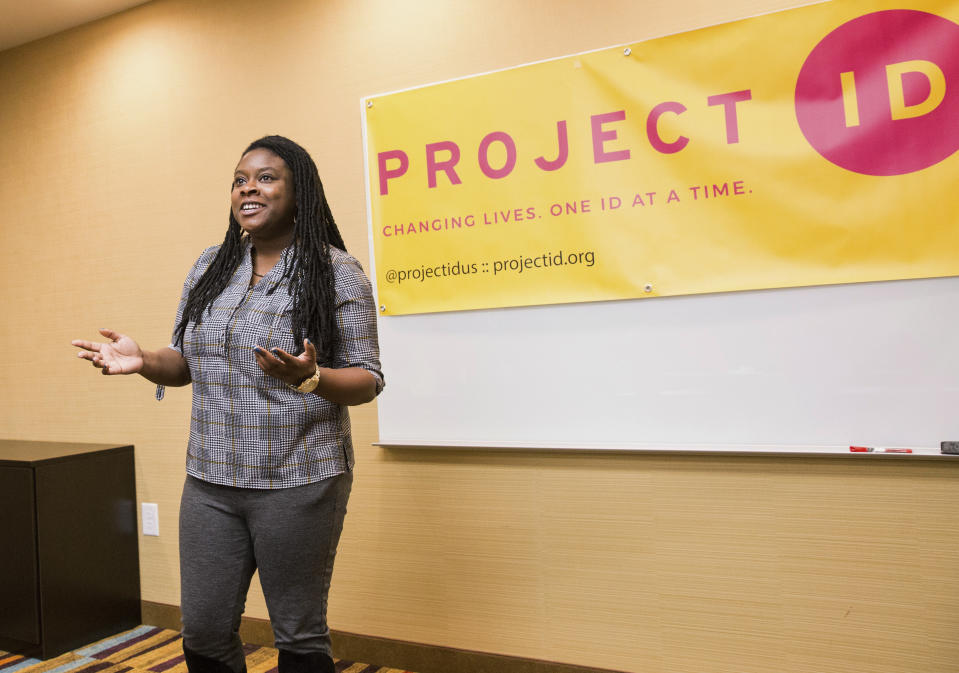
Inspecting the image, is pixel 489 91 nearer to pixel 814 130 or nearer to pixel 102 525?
pixel 814 130

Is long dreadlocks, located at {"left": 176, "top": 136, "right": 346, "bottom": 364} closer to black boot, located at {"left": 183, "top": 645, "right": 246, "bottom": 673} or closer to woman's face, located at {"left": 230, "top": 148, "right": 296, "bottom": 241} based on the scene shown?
woman's face, located at {"left": 230, "top": 148, "right": 296, "bottom": 241}

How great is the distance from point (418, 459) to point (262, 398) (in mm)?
984

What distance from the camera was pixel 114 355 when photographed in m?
1.50

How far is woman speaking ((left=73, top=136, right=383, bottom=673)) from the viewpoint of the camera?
151 centimetres

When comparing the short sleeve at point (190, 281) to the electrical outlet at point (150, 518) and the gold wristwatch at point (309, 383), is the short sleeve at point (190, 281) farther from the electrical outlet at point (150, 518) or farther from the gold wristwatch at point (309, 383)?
the electrical outlet at point (150, 518)

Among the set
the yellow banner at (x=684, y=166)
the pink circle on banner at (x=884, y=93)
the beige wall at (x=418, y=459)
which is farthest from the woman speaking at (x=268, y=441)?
the pink circle on banner at (x=884, y=93)

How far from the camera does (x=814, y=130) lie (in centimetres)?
190

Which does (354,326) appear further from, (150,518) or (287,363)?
(150,518)

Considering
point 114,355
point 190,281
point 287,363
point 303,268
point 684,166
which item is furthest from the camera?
point 684,166

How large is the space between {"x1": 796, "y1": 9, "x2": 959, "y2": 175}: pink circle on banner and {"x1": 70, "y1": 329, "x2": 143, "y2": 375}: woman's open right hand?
169 cm

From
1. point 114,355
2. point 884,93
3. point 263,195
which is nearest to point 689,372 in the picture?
point 884,93

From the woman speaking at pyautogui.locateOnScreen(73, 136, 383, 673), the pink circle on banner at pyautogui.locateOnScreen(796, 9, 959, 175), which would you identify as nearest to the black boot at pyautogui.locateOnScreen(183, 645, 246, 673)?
the woman speaking at pyautogui.locateOnScreen(73, 136, 383, 673)

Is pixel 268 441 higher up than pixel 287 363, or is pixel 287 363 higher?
pixel 287 363

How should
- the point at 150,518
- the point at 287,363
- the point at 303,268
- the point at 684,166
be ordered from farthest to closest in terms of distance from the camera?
1. the point at 150,518
2. the point at 684,166
3. the point at 303,268
4. the point at 287,363
